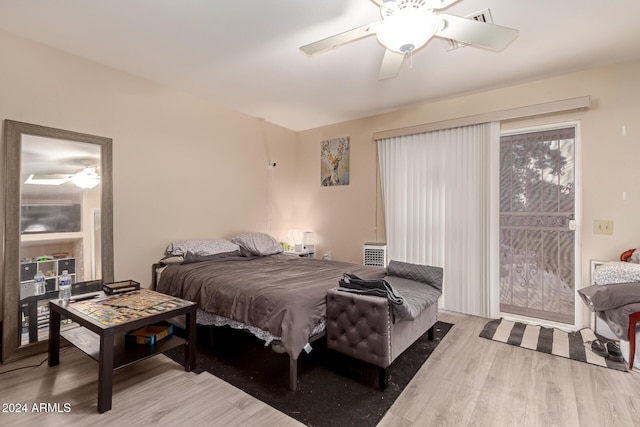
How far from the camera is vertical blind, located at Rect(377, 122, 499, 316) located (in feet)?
11.0

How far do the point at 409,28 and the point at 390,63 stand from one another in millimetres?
558

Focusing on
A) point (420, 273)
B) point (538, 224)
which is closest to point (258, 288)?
point (420, 273)

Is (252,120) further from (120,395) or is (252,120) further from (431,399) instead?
(431,399)

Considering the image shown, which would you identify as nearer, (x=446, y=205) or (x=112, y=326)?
(x=112, y=326)

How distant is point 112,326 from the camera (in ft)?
5.77

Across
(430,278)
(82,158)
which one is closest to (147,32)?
(82,158)

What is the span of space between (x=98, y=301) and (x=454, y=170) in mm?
3704

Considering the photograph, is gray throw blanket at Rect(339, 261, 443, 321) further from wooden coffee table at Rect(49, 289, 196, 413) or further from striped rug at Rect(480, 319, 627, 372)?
wooden coffee table at Rect(49, 289, 196, 413)

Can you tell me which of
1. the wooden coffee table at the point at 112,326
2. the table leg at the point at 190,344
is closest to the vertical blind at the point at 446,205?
the table leg at the point at 190,344

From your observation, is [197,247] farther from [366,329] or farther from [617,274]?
[617,274]

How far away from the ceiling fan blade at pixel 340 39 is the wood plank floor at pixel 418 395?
2.25 metres

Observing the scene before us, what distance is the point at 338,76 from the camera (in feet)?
9.96

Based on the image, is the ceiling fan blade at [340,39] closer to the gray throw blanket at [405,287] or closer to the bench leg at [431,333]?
the gray throw blanket at [405,287]

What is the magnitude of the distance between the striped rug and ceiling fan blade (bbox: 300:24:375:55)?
9.22 ft
